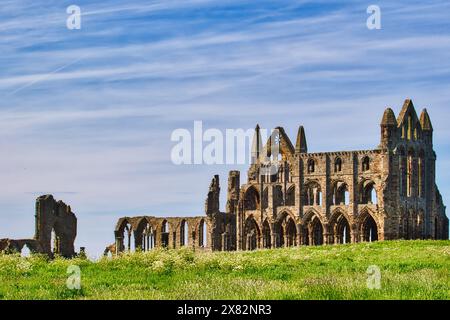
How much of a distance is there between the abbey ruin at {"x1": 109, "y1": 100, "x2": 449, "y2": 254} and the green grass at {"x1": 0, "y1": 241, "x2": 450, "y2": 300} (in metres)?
37.7

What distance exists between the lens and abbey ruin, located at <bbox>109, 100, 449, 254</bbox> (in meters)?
82.6

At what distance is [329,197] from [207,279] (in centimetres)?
5619

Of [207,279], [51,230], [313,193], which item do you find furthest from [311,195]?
[207,279]

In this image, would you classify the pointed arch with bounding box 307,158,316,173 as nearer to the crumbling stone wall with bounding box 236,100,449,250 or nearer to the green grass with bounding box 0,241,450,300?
the crumbling stone wall with bounding box 236,100,449,250

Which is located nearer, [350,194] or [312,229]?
[350,194]

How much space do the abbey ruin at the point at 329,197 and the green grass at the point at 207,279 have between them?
3772cm

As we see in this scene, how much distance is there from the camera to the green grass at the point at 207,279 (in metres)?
25.6

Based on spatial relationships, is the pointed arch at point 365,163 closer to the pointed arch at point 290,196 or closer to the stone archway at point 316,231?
the stone archway at point 316,231

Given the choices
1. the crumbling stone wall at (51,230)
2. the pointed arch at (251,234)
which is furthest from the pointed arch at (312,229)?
the crumbling stone wall at (51,230)

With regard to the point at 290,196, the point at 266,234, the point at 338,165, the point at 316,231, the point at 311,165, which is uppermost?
the point at 311,165

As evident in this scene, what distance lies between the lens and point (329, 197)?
8612cm

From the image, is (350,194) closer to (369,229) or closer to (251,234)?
(369,229)
